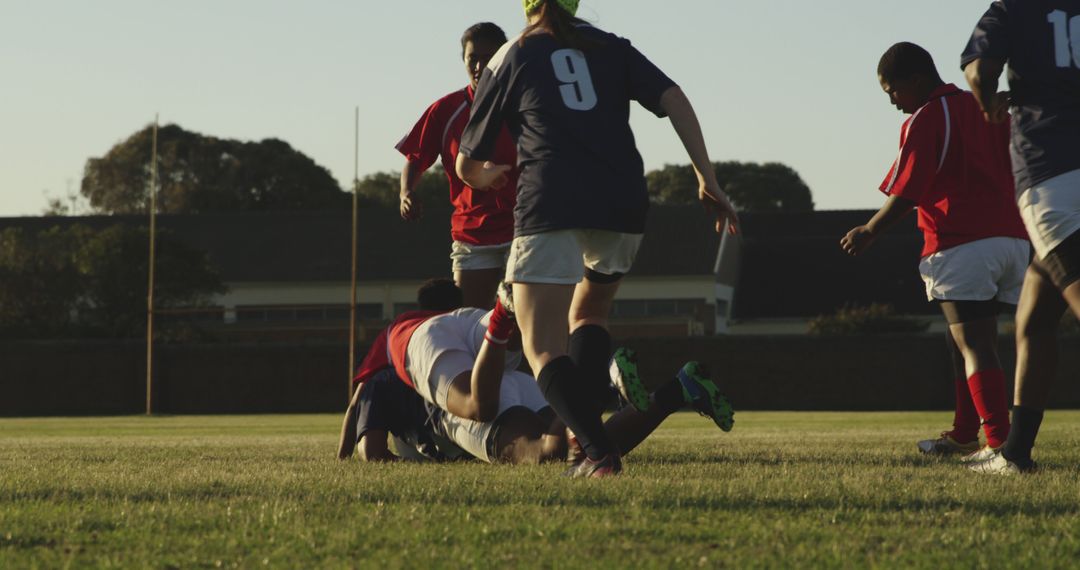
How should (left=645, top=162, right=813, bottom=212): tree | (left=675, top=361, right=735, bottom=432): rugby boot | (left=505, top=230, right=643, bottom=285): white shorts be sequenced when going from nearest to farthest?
(left=505, top=230, right=643, bottom=285): white shorts
(left=675, top=361, right=735, bottom=432): rugby boot
(left=645, top=162, right=813, bottom=212): tree

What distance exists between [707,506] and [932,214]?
3.10 m

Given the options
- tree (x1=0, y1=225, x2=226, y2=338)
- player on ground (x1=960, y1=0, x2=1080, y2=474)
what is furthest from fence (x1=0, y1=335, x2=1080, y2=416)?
player on ground (x1=960, y1=0, x2=1080, y2=474)

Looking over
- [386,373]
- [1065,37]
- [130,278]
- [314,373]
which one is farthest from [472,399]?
[130,278]

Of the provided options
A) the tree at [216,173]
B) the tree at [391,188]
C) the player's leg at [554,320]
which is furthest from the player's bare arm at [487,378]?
the tree at [216,173]

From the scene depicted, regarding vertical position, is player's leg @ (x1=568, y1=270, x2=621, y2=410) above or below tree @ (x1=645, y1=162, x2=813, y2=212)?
below

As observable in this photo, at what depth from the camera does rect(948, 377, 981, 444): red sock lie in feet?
23.9

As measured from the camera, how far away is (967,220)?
6.75m

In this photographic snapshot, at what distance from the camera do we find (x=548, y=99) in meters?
5.52

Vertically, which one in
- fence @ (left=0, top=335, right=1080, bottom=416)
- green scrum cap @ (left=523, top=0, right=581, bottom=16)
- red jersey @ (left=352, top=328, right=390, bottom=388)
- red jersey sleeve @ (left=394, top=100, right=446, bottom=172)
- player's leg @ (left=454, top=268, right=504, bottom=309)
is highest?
green scrum cap @ (left=523, top=0, right=581, bottom=16)

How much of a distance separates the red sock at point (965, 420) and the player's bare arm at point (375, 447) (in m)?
2.88

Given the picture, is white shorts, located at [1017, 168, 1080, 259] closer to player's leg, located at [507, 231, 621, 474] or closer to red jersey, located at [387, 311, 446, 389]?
player's leg, located at [507, 231, 621, 474]

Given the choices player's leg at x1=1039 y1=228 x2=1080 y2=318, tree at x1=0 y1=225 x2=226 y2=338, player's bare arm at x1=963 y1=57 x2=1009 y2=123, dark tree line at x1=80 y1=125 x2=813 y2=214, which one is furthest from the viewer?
dark tree line at x1=80 y1=125 x2=813 y2=214

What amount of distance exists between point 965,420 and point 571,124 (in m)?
3.05

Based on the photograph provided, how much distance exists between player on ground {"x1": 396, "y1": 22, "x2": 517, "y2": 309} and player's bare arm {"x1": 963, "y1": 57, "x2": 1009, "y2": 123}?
11.2ft
